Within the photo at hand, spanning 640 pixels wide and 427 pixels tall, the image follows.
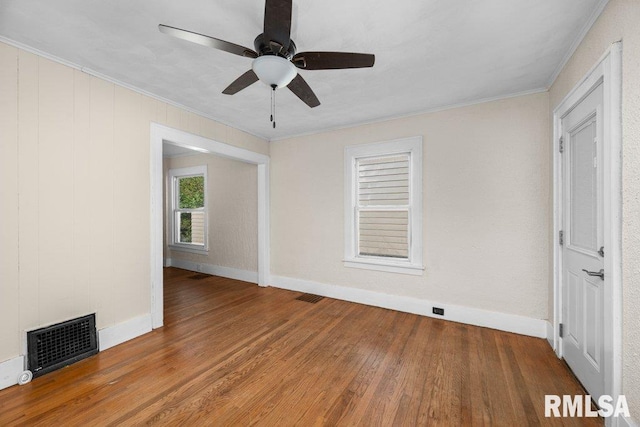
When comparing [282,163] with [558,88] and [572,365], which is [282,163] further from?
[572,365]

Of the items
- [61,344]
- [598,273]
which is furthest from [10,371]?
[598,273]

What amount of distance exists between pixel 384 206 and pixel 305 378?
2.37m

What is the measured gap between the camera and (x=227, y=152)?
379 centimetres

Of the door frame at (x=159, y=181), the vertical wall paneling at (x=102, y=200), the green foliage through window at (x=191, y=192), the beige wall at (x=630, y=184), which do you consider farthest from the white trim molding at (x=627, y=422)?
the green foliage through window at (x=191, y=192)

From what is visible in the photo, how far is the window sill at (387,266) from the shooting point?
3.34 m

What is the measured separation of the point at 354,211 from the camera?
384cm

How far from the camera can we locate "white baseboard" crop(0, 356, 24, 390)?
191cm

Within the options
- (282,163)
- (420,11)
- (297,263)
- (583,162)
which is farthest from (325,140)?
(583,162)

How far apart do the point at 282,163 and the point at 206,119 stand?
1.40 m

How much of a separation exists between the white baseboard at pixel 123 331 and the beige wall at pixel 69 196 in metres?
0.06

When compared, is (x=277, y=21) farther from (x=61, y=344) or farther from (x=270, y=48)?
(x=61, y=344)

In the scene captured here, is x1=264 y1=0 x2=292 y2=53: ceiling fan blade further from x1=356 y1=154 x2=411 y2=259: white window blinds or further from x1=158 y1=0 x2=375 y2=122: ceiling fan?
x1=356 y1=154 x2=411 y2=259: white window blinds

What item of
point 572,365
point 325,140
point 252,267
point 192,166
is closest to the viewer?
point 572,365

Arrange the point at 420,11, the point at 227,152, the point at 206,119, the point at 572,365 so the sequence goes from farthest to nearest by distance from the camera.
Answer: the point at 227,152 → the point at 206,119 → the point at 572,365 → the point at 420,11
